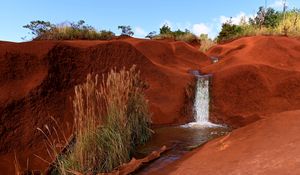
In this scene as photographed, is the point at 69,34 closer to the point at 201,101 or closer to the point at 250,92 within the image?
the point at 201,101

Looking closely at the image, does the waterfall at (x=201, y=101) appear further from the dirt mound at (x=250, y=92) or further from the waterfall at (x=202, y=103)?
the dirt mound at (x=250, y=92)

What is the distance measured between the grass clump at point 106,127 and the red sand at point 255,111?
979mm

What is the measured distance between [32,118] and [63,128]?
78 centimetres

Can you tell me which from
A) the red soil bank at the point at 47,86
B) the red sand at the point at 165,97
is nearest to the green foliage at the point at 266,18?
the red sand at the point at 165,97

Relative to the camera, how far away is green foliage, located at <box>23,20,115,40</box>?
17.4 metres

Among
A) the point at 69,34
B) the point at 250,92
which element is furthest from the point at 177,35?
the point at 250,92

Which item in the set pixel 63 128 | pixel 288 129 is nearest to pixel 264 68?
pixel 63 128

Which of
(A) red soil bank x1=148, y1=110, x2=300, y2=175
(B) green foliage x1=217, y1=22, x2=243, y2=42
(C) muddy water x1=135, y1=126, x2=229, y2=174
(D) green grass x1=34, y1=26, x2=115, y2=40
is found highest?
(B) green foliage x1=217, y1=22, x2=243, y2=42

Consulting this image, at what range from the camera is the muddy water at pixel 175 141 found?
6412mm

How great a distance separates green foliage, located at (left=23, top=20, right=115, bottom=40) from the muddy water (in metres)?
8.87

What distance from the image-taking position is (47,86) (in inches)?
400

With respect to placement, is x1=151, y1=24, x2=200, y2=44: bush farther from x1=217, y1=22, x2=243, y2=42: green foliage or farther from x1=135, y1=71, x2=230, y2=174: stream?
x1=135, y1=71, x2=230, y2=174: stream

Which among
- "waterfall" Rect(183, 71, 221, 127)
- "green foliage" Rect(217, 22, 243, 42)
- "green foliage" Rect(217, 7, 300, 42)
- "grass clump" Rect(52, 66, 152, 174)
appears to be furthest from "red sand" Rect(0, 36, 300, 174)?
"green foliage" Rect(217, 22, 243, 42)

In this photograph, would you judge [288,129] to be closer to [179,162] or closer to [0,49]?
[179,162]
